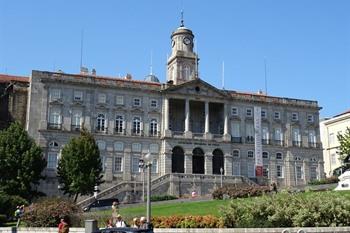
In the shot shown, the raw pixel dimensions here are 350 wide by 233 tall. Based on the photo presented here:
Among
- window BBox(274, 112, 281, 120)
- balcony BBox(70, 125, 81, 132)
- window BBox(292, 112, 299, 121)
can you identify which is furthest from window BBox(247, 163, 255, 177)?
balcony BBox(70, 125, 81, 132)

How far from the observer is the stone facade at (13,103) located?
6431 centimetres

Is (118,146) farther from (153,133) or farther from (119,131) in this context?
(153,133)

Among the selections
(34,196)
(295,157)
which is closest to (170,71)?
(295,157)

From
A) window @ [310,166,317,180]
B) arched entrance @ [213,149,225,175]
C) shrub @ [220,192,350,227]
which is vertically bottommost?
shrub @ [220,192,350,227]

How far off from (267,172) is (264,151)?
9.84 feet

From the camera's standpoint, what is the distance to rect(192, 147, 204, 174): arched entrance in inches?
2665

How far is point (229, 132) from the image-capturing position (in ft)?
230

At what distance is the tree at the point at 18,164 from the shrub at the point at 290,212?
32556mm

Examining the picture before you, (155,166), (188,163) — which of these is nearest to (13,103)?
(155,166)

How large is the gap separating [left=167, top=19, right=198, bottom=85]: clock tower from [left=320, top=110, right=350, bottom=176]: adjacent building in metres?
28.5

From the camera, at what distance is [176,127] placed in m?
69.9

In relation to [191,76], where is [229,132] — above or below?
below

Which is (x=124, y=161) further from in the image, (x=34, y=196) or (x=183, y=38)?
(x=183, y=38)

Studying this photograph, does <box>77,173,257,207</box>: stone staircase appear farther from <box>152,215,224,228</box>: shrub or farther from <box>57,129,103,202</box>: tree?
<box>152,215,224,228</box>: shrub
